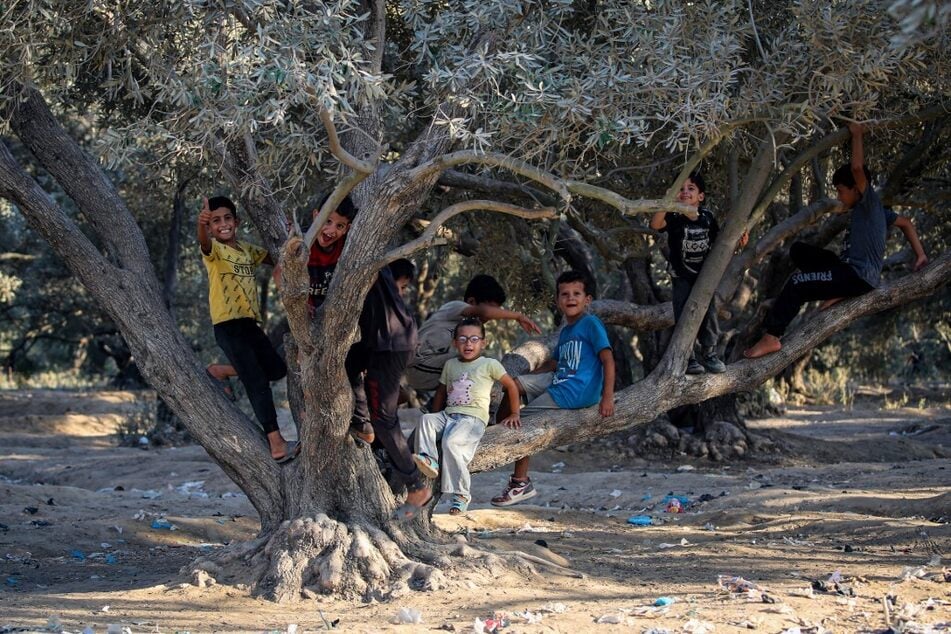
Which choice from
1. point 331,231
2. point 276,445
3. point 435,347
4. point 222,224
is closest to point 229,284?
point 222,224

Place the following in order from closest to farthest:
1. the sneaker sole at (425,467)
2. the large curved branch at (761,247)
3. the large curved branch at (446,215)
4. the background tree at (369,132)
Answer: the large curved branch at (446,215), the background tree at (369,132), the sneaker sole at (425,467), the large curved branch at (761,247)

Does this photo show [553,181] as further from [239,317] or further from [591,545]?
[591,545]

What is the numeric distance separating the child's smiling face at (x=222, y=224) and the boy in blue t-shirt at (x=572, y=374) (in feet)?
6.50

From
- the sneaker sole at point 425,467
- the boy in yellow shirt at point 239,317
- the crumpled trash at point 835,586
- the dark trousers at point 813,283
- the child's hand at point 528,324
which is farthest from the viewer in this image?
the dark trousers at point 813,283

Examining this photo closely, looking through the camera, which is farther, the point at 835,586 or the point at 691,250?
the point at 691,250

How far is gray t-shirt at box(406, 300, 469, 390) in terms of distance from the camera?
23.2ft

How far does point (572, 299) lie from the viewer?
7.27 meters

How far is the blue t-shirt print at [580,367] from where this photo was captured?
6984 millimetres

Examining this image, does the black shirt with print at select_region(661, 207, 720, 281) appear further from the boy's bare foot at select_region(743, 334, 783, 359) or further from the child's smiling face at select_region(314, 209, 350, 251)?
the child's smiling face at select_region(314, 209, 350, 251)

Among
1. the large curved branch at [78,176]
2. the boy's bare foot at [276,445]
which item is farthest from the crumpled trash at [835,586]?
the large curved branch at [78,176]

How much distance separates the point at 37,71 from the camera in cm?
720

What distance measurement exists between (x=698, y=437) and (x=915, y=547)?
241 inches

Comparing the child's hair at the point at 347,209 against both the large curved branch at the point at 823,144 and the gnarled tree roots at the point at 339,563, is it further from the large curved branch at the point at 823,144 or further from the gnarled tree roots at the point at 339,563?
the large curved branch at the point at 823,144

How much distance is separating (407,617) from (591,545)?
2600 millimetres
